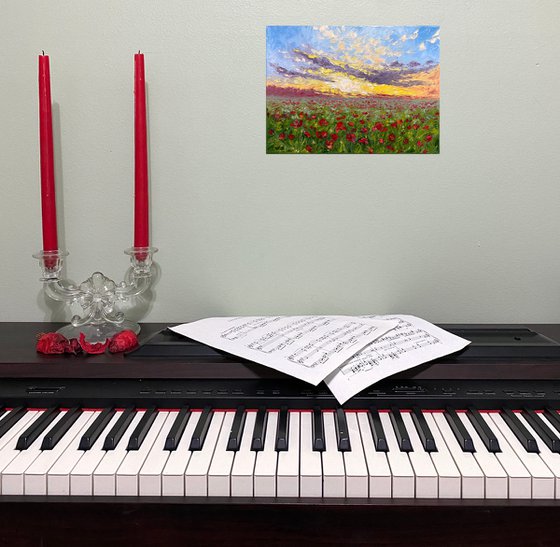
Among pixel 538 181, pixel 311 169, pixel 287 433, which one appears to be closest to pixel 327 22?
pixel 311 169

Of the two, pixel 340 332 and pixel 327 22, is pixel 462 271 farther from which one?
pixel 327 22

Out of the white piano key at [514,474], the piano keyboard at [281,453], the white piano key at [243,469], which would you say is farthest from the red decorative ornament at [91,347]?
the white piano key at [514,474]

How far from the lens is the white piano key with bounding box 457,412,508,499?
674mm

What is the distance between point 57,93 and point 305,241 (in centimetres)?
64

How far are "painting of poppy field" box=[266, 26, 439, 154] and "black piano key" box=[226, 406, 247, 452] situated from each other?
0.63 metres

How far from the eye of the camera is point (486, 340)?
984 millimetres

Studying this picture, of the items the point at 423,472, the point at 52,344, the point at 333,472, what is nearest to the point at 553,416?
the point at 423,472

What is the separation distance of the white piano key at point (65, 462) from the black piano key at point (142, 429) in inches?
2.7

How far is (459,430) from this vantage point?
2.55 ft

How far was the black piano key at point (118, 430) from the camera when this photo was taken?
2.46 ft

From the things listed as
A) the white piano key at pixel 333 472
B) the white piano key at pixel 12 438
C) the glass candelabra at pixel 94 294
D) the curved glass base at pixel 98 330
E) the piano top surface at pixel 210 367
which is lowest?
the white piano key at pixel 333 472

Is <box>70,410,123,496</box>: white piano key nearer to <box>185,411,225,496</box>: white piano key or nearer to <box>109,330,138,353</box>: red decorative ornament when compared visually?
<box>185,411,225,496</box>: white piano key

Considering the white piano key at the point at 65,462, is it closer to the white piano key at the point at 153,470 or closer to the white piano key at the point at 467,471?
the white piano key at the point at 153,470

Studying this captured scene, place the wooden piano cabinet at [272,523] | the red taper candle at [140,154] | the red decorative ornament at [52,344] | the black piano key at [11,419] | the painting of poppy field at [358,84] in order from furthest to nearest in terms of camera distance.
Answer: the painting of poppy field at [358,84], the red taper candle at [140,154], the red decorative ornament at [52,344], the black piano key at [11,419], the wooden piano cabinet at [272,523]
